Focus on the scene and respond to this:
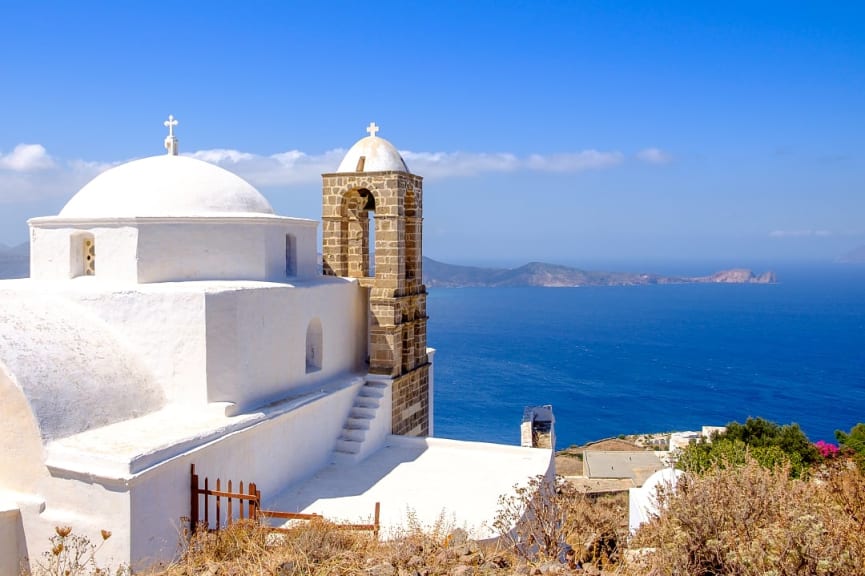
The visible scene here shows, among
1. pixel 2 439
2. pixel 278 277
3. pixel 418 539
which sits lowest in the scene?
pixel 418 539

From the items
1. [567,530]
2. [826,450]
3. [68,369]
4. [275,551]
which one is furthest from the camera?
[826,450]

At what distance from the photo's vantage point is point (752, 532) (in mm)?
5121

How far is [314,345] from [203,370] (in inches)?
112

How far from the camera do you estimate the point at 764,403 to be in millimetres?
53438

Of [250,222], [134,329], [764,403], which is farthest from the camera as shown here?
[764,403]

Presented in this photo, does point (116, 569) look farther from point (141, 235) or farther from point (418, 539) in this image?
point (141, 235)

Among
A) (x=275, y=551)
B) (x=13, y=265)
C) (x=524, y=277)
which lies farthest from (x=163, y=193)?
(x=524, y=277)

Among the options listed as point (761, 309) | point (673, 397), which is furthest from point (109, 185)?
point (761, 309)

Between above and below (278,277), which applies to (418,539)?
below

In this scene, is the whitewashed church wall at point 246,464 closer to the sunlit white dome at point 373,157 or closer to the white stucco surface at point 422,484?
the white stucco surface at point 422,484

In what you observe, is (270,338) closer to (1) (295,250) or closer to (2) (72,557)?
(1) (295,250)

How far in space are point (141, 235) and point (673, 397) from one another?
52.6 metres

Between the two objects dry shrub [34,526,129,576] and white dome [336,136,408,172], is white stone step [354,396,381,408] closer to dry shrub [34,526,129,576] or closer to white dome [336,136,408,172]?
white dome [336,136,408,172]

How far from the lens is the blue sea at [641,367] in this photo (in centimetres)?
4828
